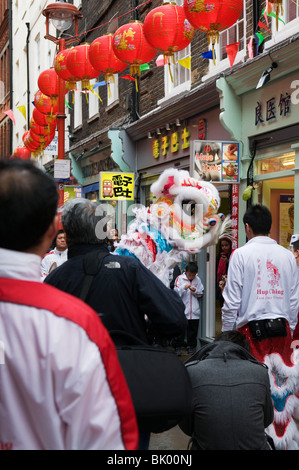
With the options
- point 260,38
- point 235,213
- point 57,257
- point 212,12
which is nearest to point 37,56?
point 235,213

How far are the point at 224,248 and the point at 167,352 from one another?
768cm

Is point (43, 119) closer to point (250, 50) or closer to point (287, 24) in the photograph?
point (250, 50)

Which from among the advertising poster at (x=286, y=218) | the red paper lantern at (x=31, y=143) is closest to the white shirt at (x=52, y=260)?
the advertising poster at (x=286, y=218)

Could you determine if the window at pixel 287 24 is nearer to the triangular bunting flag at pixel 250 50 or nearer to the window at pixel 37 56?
the triangular bunting flag at pixel 250 50

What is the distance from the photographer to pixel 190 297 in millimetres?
9156

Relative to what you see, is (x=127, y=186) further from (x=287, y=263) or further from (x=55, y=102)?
(x=287, y=263)

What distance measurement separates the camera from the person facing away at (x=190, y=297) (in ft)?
29.7

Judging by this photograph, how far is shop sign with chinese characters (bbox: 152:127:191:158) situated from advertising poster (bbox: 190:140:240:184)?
233 cm

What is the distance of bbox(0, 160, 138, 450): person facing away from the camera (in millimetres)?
1510

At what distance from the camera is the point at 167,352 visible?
246 cm

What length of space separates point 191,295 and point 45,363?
7734 millimetres

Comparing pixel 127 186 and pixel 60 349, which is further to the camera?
pixel 127 186

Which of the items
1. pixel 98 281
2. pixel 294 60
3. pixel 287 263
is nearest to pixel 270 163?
pixel 294 60

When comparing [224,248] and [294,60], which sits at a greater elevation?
[294,60]
